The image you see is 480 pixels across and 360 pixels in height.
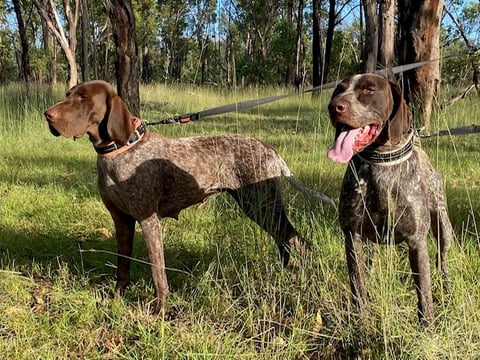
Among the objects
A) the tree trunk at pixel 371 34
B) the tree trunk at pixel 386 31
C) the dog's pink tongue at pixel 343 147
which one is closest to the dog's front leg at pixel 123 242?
the dog's pink tongue at pixel 343 147

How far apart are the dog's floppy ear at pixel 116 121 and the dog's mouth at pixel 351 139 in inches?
54.5

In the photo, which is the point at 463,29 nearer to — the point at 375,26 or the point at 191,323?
the point at 191,323

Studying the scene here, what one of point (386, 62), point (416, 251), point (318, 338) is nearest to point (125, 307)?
point (318, 338)

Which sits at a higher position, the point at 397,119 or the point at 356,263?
the point at 397,119

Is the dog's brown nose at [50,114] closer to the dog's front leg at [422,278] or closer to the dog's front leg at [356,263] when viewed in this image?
the dog's front leg at [356,263]

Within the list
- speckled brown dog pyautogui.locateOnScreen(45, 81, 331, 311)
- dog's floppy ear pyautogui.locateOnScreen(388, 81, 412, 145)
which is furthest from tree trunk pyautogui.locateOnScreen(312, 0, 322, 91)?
dog's floppy ear pyautogui.locateOnScreen(388, 81, 412, 145)

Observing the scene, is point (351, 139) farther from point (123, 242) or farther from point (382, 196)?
point (123, 242)

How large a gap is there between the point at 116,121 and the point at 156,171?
45 centimetres

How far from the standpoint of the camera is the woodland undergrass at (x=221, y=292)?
8.29 feet

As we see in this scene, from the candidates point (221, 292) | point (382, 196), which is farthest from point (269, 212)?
point (382, 196)

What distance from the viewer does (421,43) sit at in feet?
24.6

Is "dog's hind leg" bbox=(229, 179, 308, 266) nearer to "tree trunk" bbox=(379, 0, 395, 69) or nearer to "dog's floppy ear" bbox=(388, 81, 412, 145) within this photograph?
"dog's floppy ear" bbox=(388, 81, 412, 145)

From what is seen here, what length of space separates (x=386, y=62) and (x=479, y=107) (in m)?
1.96

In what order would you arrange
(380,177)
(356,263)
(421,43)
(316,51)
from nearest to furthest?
(380,177)
(356,263)
(421,43)
(316,51)
